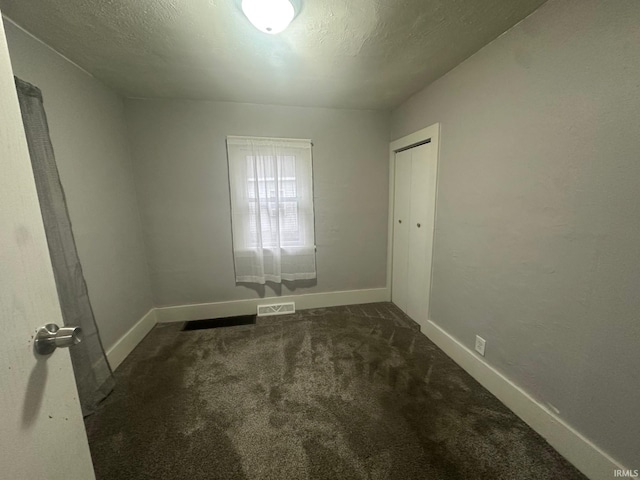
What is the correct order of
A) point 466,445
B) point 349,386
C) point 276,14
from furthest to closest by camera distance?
point 349,386 → point 466,445 → point 276,14

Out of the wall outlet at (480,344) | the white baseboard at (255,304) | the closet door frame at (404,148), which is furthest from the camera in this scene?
the white baseboard at (255,304)

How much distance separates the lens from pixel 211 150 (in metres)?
2.53

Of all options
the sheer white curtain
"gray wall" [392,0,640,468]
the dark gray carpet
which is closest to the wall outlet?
"gray wall" [392,0,640,468]

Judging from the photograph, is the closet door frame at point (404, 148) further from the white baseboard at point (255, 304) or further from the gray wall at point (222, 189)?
the white baseboard at point (255, 304)

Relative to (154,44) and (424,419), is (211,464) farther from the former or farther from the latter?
(154,44)

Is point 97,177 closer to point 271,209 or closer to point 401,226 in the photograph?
point 271,209

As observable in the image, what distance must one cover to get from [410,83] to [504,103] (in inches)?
33.8

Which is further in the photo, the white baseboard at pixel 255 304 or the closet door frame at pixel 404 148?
the white baseboard at pixel 255 304

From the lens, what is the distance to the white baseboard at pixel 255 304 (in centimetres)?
272

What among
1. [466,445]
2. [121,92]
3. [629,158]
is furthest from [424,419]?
[121,92]

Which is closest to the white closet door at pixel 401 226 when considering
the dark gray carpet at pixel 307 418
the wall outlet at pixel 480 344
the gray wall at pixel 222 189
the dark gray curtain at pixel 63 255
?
the gray wall at pixel 222 189

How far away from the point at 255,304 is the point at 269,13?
2.52 m

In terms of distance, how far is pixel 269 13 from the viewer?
1208 millimetres

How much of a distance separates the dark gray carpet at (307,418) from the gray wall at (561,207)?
1.20ft
